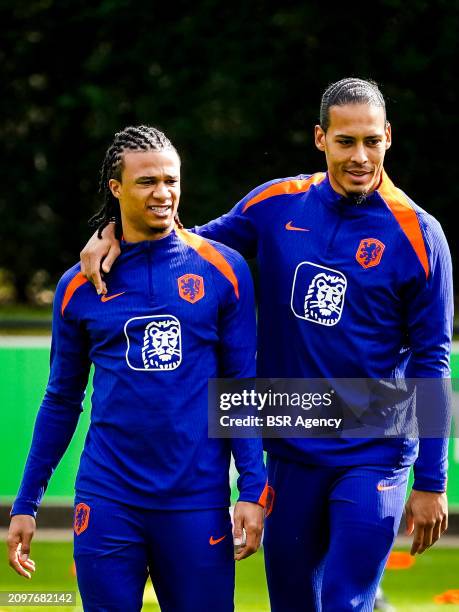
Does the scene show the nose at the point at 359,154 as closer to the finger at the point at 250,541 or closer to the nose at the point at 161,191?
the nose at the point at 161,191

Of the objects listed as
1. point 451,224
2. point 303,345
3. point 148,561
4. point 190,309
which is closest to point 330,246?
point 303,345

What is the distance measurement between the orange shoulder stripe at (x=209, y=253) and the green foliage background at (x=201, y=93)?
20446 mm

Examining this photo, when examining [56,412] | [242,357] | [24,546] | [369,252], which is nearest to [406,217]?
[369,252]

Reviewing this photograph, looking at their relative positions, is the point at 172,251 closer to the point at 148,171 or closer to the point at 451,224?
the point at 148,171

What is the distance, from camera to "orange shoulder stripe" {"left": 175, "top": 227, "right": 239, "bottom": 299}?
4422 mm

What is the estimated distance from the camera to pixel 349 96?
186 inches

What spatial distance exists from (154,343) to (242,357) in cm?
30

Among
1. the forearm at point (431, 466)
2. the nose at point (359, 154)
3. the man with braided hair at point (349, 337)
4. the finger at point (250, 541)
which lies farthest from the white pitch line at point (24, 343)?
the finger at point (250, 541)

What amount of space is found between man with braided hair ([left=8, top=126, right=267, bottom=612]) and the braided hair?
25 millimetres

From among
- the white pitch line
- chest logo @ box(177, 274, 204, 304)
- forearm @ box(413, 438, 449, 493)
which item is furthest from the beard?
the white pitch line

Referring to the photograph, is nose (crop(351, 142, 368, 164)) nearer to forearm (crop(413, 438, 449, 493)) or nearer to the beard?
the beard

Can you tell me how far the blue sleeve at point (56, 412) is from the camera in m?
4.50

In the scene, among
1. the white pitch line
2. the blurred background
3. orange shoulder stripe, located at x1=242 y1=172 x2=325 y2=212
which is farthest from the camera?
the blurred background

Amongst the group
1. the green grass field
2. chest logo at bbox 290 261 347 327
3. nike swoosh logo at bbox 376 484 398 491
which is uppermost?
chest logo at bbox 290 261 347 327
